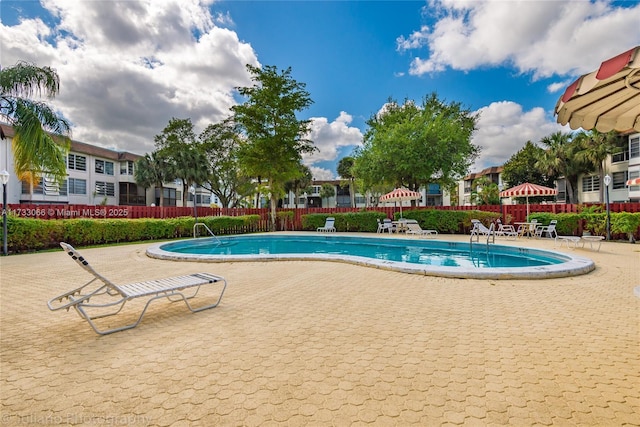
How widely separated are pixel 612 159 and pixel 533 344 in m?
36.7

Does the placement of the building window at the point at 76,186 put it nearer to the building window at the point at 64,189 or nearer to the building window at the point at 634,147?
the building window at the point at 64,189

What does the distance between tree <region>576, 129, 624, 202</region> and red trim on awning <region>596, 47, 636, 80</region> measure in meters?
33.8

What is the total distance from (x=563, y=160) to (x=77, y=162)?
49356 millimetres

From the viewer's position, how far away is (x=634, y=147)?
2647 cm

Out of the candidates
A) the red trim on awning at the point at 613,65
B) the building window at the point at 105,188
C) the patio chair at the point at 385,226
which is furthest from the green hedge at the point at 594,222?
the building window at the point at 105,188

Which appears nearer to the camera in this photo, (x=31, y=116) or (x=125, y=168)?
(x=31, y=116)

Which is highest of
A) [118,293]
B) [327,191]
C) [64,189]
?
[327,191]

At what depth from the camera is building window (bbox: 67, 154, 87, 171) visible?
3074cm

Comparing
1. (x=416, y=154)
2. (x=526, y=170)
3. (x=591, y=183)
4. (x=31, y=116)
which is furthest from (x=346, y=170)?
(x=31, y=116)

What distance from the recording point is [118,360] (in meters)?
2.83

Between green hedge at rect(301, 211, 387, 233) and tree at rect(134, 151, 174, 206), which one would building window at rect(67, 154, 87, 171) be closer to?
tree at rect(134, 151, 174, 206)

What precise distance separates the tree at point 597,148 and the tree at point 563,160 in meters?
0.46

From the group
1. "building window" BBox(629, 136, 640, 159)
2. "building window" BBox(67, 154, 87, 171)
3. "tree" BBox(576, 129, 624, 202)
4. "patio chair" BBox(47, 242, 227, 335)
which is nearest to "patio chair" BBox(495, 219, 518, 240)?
"patio chair" BBox(47, 242, 227, 335)

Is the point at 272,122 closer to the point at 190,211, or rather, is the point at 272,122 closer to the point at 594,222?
the point at 190,211
